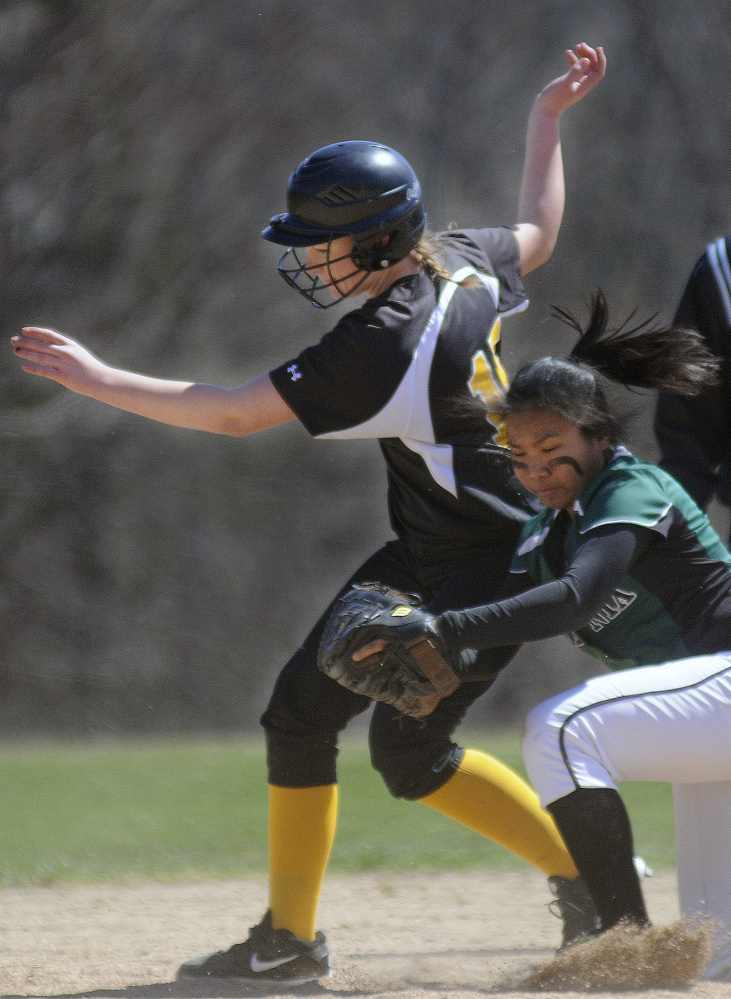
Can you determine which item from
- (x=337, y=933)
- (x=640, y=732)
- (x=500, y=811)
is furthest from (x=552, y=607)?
(x=337, y=933)

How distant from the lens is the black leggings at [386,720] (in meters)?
2.53

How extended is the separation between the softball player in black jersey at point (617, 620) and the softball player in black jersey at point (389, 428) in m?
0.16

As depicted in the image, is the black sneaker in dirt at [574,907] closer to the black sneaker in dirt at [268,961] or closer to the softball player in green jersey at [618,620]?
the softball player in green jersey at [618,620]

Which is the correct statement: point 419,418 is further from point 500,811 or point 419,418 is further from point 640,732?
point 500,811

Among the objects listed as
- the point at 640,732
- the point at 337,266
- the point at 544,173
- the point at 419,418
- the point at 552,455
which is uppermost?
the point at 544,173

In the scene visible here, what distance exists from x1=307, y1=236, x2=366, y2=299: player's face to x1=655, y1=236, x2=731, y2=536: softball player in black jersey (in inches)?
32.3

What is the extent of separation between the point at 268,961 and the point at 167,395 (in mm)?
1272

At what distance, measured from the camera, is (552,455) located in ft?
7.52

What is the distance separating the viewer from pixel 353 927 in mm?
3225

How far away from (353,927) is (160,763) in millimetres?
1999

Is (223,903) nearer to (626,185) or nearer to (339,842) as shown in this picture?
(339,842)

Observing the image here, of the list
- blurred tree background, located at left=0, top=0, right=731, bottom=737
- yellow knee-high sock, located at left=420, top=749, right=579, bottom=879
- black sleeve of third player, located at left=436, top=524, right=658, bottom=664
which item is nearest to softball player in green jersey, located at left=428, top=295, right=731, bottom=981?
black sleeve of third player, located at left=436, top=524, right=658, bottom=664

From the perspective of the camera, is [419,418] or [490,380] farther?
[490,380]

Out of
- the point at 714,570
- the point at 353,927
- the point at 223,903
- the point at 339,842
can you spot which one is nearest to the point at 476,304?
the point at 714,570
